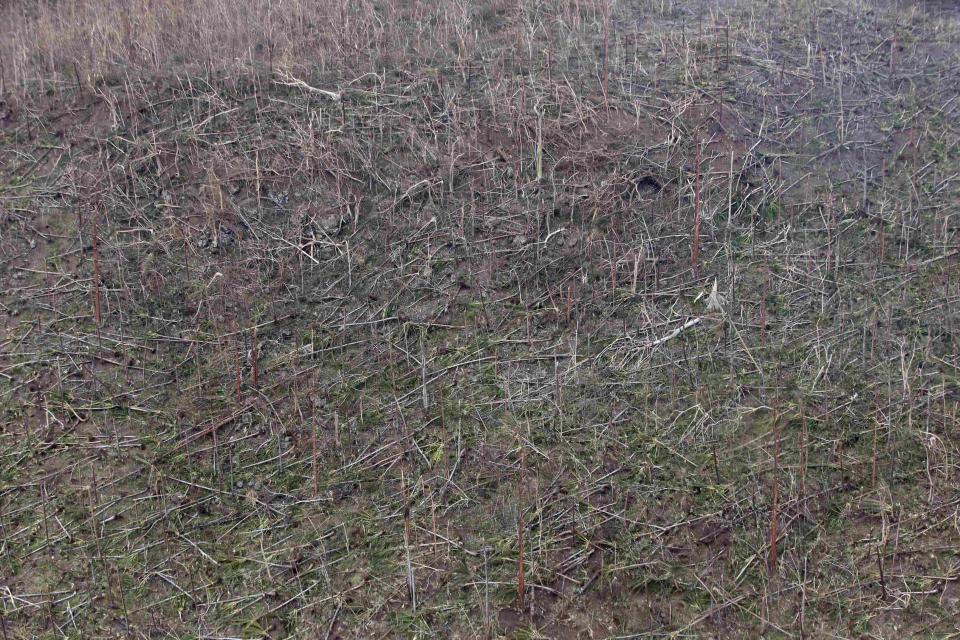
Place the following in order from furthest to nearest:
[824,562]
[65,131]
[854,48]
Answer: [854,48] < [65,131] < [824,562]

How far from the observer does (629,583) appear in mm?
3576

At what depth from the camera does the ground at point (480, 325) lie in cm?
362

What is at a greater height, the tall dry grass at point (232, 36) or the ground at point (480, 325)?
the tall dry grass at point (232, 36)

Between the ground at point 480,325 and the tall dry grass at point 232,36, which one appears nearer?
the ground at point 480,325

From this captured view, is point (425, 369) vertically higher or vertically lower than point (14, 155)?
lower

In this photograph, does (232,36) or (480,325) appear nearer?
(480,325)

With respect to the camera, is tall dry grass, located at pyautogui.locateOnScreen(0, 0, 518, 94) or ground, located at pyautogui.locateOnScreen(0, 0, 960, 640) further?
tall dry grass, located at pyautogui.locateOnScreen(0, 0, 518, 94)

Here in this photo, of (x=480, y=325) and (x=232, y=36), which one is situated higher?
(x=232, y=36)

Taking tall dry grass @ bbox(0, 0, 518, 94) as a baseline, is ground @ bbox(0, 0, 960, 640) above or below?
below

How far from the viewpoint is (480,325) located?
4.58 meters

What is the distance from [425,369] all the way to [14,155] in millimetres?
3408

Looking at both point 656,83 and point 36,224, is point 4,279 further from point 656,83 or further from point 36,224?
point 656,83

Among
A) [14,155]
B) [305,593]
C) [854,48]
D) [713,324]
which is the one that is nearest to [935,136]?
[854,48]

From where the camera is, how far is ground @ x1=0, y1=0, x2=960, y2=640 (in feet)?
11.9
